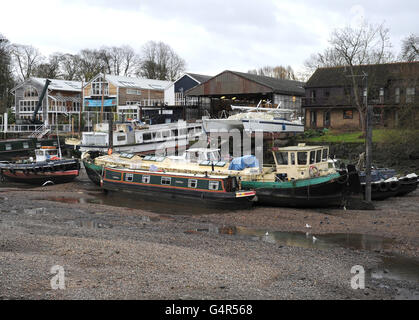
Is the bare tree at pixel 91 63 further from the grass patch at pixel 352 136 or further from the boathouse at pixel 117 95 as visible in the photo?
the grass patch at pixel 352 136

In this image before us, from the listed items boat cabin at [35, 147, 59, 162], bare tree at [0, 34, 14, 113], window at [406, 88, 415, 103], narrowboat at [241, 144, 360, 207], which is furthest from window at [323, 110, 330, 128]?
bare tree at [0, 34, 14, 113]

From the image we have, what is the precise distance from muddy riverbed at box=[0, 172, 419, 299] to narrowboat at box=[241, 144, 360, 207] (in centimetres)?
61

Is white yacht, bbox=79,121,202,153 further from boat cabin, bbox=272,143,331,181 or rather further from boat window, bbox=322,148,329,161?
boat window, bbox=322,148,329,161

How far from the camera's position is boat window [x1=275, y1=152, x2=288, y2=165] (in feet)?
78.9

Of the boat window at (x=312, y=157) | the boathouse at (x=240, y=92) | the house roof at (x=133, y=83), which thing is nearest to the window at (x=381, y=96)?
the boathouse at (x=240, y=92)

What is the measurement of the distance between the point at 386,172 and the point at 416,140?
356 inches

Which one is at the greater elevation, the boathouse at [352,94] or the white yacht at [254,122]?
the boathouse at [352,94]

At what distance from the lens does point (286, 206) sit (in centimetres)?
2378

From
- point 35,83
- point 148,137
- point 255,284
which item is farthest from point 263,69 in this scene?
point 255,284

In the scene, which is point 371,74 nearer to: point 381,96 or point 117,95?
point 381,96

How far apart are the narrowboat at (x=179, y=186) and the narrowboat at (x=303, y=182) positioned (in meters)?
1.29

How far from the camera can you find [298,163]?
78.2 ft

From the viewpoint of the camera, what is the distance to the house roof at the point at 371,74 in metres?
42.4

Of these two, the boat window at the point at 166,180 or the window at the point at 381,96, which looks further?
the window at the point at 381,96
